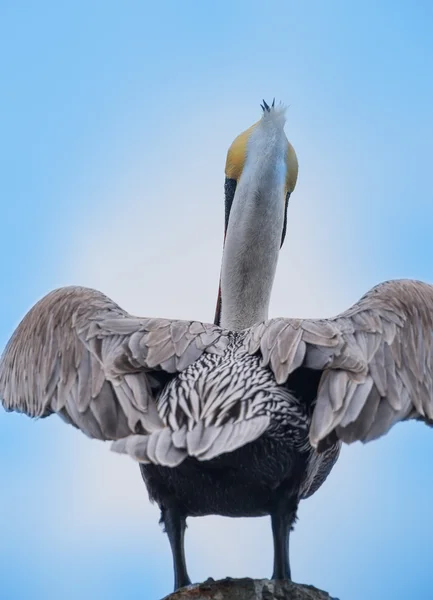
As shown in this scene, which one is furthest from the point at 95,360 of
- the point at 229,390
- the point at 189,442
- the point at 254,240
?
the point at 254,240

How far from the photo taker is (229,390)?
15.2 feet

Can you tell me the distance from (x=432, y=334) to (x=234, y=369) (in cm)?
104

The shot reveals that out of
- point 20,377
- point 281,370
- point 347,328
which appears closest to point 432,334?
point 347,328

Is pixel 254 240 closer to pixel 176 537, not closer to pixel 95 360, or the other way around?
pixel 95 360

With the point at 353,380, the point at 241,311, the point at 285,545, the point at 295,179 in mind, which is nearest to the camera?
the point at 353,380

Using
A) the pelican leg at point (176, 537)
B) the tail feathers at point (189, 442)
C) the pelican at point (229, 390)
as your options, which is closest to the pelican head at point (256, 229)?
the pelican at point (229, 390)

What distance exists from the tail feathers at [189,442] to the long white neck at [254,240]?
6.43 feet

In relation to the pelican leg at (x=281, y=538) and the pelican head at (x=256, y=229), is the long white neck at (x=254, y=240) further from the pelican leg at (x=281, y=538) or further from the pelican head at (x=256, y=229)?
the pelican leg at (x=281, y=538)

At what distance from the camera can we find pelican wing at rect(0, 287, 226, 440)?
15.4ft

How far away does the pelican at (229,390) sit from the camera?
452cm

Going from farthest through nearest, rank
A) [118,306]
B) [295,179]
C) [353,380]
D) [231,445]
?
[295,179]
[118,306]
[353,380]
[231,445]

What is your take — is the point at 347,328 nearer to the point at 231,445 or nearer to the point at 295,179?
the point at 231,445

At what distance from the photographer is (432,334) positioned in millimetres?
5277

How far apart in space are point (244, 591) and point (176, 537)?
2.60ft
